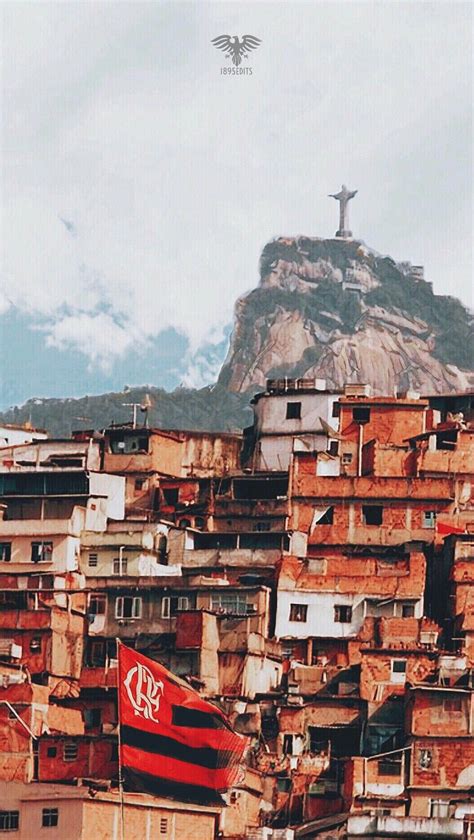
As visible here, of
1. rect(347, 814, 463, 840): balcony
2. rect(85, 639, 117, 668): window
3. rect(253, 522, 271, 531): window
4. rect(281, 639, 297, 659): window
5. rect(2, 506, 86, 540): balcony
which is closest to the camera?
rect(347, 814, 463, 840): balcony

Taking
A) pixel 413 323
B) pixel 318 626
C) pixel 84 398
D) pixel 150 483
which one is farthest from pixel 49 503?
pixel 413 323

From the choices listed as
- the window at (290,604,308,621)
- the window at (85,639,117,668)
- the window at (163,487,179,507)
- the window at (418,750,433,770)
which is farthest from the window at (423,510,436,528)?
the window at (418,750,433,770)

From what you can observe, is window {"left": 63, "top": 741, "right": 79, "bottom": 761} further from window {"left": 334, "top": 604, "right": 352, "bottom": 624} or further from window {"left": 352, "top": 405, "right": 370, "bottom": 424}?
window {"left": 352, "top": 405, "right": 370, "bottom": 424}

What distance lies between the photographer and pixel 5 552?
76812 mm

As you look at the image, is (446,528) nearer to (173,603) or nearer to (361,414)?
(361,414)

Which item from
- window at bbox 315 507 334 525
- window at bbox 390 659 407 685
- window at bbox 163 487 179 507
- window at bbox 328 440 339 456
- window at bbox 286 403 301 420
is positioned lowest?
window at bbox 390 659 407 685

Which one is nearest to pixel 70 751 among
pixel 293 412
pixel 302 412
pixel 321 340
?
pixel 302 412

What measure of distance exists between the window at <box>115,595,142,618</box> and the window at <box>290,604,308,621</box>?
4835 mm

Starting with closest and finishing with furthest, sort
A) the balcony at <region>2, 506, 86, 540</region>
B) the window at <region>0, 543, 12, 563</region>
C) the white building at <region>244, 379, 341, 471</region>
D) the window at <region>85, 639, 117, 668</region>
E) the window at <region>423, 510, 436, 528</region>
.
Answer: the window at <region>85, 639, 117, 668</region> → the window at <region>0, 543, 12, 563</region> → the balcony at <region>2, 506, 86, 540</region> → the window at <region>423, 510, 436, 528</region> → the white building at <region>244, 379, 341, 471</region>

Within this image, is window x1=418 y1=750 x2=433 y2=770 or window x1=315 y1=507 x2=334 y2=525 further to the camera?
window x1=315 y1=507 x2=334 y2=525

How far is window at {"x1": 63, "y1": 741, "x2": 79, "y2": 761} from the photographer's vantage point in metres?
63.9

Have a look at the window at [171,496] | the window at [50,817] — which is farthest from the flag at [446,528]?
the window at [50,817]

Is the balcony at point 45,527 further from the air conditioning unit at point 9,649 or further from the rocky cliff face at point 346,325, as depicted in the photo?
the rocky cliff face at point 346,325

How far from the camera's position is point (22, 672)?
67.4 metres
